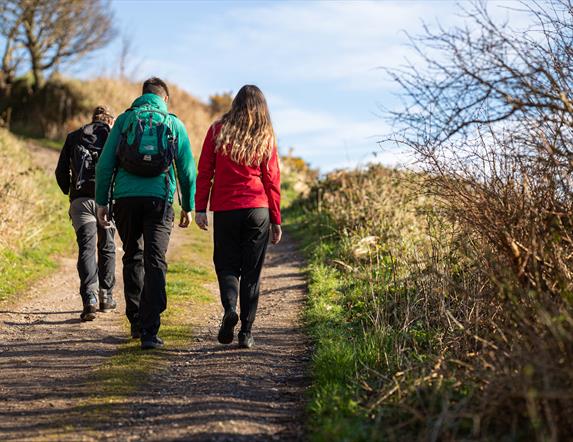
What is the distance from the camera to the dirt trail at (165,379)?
430 cm

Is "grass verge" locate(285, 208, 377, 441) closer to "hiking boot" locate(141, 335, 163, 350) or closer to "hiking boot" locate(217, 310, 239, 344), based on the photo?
"hiking boot" locate(217, 310, 239, 344)

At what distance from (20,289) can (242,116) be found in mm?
4531

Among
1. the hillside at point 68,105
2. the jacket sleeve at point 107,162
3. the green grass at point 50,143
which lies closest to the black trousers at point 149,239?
the jacket sleeve at point 107,162

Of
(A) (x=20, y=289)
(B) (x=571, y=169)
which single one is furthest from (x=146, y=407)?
(A) (x=20, y=289)

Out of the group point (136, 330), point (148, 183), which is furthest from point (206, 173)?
point (136, 330)

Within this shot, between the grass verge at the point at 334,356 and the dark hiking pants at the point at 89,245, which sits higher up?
the dark hiking pants at the point at 89,245

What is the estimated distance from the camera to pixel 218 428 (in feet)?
13.8

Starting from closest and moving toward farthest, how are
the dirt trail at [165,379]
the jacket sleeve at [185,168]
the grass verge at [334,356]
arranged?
1. the grass verge at [334,356]
2. the dirt trail at [165,379]
3. the jacket sleeve at [185,168]

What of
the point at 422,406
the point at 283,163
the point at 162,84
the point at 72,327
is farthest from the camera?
the point at 283,163

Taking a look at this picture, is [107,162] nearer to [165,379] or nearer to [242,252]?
[242,252]

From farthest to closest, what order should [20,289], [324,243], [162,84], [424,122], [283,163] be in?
[283,163] → [324,243] → [20,289] → [162,84] → [424,122]

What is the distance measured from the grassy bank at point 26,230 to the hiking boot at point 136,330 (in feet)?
8.58

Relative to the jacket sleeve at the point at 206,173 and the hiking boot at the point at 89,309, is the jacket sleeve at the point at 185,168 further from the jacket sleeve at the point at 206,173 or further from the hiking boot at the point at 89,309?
the hiking boot at the point at 89,309

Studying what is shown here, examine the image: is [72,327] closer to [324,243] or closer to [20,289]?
[20,289]
